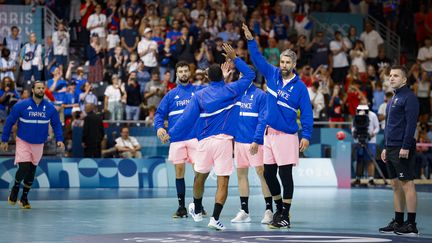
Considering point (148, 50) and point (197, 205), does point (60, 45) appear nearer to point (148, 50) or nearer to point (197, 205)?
point (148, 50)

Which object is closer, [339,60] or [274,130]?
[274,130]

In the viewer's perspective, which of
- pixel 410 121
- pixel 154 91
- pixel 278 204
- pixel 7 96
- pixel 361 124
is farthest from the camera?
pixel 154 91

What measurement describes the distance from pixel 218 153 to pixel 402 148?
2.85 meters

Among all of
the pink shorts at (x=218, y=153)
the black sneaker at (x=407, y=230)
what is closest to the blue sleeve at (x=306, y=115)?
the pink shorts at (x=218, y=153)

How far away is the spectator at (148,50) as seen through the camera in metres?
31.1

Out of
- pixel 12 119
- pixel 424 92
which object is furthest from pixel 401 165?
pixel 424 92

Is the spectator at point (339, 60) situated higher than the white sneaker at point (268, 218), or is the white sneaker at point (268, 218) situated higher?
the spectator at point (339, 60)

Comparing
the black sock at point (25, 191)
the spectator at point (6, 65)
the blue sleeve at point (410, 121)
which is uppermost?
the spectator at point (6, 65)

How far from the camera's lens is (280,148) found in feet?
51.9

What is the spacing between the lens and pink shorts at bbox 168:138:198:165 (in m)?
18.2

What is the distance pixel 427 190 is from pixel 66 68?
38.5ft

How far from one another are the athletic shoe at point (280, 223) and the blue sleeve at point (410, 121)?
85.4 inches

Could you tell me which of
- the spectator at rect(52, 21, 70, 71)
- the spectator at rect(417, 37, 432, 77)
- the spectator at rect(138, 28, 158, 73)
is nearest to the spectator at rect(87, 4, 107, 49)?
the spectator at rect(52, 21, 70, 71)

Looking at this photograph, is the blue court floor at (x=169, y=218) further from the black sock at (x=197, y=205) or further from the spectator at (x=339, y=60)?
the spectator at (x=339, y=60)
